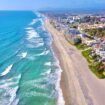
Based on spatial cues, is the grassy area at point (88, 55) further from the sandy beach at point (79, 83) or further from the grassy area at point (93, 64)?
the sandy beach at point (79, 83)

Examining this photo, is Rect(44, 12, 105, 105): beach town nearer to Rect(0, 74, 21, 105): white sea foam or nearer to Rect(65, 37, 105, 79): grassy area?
Rect(65, 37, 105, 79): grassy area

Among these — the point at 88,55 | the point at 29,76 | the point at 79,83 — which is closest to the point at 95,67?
the point at 79,83

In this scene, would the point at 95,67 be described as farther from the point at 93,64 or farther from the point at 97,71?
the point at 97,71

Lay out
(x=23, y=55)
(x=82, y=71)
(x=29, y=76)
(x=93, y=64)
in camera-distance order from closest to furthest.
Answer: (x=29, y=76)
(x=82, y=71)
(x=93, y=64)
(x=23, y=55)

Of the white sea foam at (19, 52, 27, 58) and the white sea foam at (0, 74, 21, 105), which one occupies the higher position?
the white sea foam at (0, 74, 21, 105)

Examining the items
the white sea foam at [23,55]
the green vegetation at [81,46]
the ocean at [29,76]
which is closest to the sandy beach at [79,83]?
the ocean at [29,76]

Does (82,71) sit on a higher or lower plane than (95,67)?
lower

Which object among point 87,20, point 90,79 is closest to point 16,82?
point 90,79

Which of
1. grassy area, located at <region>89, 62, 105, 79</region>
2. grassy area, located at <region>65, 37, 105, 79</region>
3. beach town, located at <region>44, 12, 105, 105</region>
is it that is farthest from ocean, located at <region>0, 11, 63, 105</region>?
grassy area, located at <region>65, 37, 105, 79</region>
